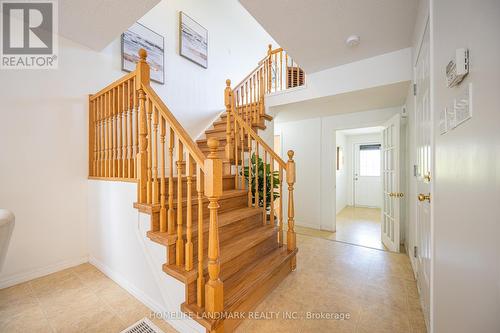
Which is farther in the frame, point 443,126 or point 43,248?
point 43,248

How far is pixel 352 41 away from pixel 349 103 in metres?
1.16

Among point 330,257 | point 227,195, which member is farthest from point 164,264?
point 330,257

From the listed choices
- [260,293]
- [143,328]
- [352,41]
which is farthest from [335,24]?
[143,328]

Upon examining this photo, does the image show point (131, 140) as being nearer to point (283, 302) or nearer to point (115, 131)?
point (115, 131)

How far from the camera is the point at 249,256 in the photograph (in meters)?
1.87

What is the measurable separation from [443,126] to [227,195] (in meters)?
1.77

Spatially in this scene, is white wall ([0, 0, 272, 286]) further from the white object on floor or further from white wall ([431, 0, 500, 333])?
white wall ([431, 0, 500, 333])

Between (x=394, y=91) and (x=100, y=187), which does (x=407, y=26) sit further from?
(x=100, y=187)

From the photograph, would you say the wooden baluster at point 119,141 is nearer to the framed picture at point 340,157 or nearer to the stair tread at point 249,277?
the stair tread at point 249,277

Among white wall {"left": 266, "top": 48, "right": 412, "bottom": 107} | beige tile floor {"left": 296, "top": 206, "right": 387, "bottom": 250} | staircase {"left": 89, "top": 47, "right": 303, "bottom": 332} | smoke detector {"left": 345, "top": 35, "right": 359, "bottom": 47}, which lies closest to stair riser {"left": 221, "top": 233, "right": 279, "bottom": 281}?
staircase {"left": 89, "top": 47, "right": 303, "bottom": 332}

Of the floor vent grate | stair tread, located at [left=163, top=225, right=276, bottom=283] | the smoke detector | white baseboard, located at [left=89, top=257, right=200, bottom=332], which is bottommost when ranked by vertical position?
the floor vent grate

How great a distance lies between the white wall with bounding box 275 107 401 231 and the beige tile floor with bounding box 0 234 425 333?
1.77 m

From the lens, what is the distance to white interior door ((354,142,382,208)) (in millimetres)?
6296

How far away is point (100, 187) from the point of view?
215 centimetres
